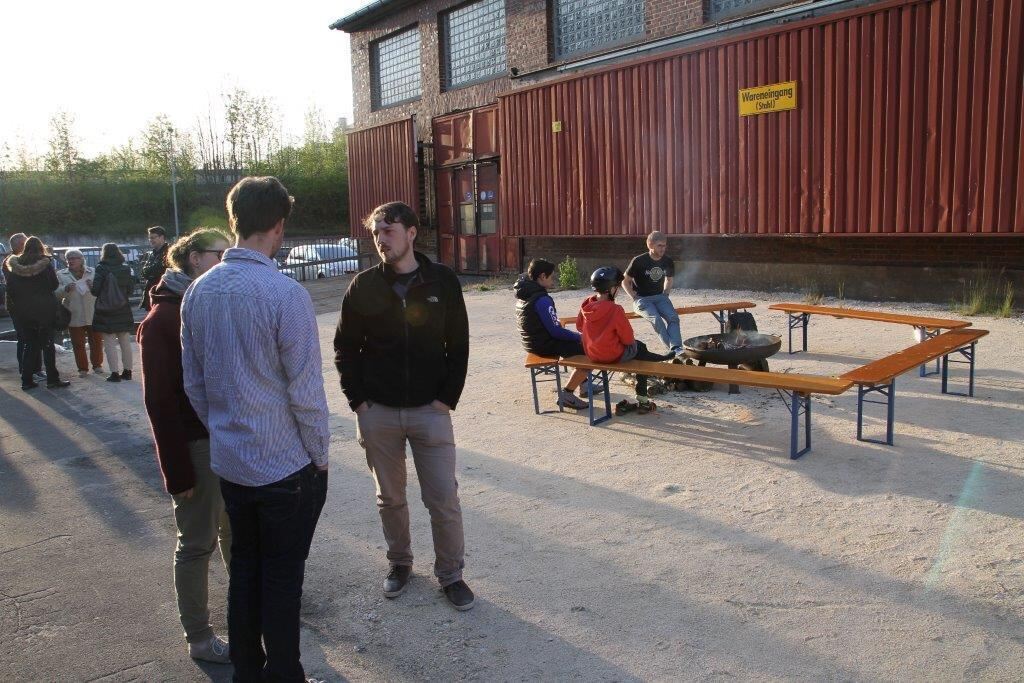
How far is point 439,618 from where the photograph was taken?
371cm

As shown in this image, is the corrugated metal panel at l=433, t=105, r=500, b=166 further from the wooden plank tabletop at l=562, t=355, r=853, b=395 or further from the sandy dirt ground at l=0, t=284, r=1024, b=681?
the sandy dirt ground at l=0, t=284, r=1024, b=681

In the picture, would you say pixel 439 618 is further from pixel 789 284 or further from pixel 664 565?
pixel 789 284

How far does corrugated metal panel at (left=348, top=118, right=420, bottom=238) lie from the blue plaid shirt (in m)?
18.8

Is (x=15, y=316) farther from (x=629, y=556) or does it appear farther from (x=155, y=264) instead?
(x=629, y=556)

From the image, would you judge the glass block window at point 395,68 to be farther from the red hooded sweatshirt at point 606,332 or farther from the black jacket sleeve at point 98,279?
the red hooded sweatshirt at point 606,332

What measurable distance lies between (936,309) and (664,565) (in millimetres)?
8979

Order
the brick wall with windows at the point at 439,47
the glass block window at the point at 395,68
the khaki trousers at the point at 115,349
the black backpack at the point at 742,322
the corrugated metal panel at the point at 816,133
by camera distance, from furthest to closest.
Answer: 1. the glass block window at the point at 395,68
2. the brick wall with windows at the point at 439,47
3. the corrugated metal panel at the point at 816,133
4. the khaki trousers at the point at 115,349
5. the black backpack at the point at 742,322

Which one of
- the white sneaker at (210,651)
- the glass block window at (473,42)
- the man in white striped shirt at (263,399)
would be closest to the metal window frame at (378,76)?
the glass block window at (473,42)

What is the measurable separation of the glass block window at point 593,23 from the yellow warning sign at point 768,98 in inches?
148

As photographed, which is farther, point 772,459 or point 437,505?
point 772,459

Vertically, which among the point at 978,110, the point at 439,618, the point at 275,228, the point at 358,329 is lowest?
the point at 439,618

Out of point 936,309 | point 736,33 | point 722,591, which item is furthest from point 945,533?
point 736,33

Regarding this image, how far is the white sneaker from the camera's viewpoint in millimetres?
3474

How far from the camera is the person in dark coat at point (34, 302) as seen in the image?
373 inches
